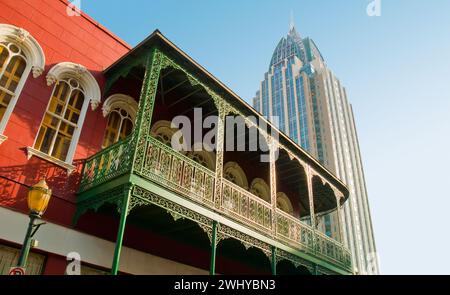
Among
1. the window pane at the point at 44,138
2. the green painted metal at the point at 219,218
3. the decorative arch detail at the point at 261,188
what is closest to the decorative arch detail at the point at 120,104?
the window pane at the point at 44,138

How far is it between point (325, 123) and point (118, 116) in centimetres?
8601

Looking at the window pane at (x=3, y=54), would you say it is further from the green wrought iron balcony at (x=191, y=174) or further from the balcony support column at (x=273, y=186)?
the balcony support column at (x=273, y=186)

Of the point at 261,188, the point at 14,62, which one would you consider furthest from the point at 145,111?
the point at 261,188

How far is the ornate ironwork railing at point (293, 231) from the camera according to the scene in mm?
11422

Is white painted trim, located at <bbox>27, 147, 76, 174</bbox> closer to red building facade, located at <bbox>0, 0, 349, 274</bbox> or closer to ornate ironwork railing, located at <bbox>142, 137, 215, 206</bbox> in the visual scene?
red building facade, located at <bbox>0, 0, 349, 274</bbox>

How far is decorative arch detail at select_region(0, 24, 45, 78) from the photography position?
27.8 feet

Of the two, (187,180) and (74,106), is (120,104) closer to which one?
(74,106)

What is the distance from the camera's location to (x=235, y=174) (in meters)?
14.1

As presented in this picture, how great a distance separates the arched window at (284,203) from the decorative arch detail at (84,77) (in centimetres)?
948

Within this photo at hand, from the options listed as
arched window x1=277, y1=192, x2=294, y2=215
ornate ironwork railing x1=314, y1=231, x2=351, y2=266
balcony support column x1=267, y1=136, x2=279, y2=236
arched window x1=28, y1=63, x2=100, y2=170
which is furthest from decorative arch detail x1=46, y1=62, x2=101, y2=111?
arched window x1=277, y1=192, x2=294, y2=215

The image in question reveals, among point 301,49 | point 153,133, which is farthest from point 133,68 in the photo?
point 301,49
